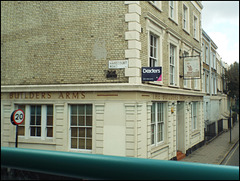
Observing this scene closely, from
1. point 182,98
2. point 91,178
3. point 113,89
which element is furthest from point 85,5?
point 182,98

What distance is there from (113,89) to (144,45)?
4.80 ft

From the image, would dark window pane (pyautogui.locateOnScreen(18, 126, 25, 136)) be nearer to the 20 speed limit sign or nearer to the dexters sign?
the 20 speed limit sign

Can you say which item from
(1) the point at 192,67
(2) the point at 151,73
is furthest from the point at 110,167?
(2) the point at 151,73

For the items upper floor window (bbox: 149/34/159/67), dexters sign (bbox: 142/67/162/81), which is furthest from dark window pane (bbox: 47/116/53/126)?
upper floor window (bbox: 149/34/159/67)

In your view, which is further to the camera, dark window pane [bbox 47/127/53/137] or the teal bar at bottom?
dark window pane [bbox 47/127/53/137]

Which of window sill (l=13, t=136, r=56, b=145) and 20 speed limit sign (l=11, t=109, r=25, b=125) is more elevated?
20 speed limit sign (l=11, t=109, r=25, b=125)

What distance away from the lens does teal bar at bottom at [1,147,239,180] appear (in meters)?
0.56

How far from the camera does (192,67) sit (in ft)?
8.29

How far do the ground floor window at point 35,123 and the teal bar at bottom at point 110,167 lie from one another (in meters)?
0.80

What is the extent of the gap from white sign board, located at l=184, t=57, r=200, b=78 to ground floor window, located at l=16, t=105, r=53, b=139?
155 cm

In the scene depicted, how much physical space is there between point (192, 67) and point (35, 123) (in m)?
1.82

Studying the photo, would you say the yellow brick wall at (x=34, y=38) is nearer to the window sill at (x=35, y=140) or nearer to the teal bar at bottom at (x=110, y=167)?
the window sill at (x=35, y=140)

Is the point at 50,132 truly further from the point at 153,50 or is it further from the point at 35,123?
the point at 153,50

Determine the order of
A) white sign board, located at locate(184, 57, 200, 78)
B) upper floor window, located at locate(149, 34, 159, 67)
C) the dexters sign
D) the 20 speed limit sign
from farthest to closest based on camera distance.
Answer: upper floor window, located at locate(149, 34, 159, 67), the dexters sign, white sign board, located at locate(184, 57, 200, 78), the 20 speed limit sign
